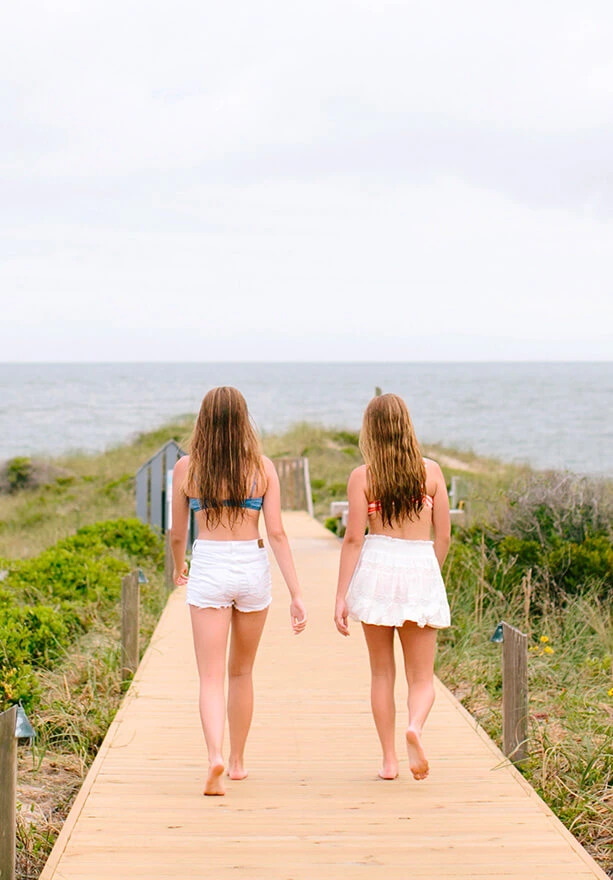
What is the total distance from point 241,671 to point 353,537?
0.79 metres

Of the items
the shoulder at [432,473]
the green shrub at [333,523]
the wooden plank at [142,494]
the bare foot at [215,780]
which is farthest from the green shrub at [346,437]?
the bare foot at [215,780]

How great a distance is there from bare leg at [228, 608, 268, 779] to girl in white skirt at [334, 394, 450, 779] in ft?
1.30

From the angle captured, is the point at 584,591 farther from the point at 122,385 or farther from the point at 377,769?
the point at 122,385

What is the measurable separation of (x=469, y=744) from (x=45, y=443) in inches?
2069

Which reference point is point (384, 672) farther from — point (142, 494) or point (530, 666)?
point (142, 494)

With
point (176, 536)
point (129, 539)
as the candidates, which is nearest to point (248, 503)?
point (176, 536)

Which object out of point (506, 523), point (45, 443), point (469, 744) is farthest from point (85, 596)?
point (45, 443)

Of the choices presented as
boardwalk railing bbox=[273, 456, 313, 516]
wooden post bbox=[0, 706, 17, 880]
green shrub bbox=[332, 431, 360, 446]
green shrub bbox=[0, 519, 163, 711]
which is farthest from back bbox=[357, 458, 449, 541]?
green shrub bbox=[332, 431, 360, 446]

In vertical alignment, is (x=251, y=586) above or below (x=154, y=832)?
above

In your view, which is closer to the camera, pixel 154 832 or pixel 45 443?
pixel 154 832

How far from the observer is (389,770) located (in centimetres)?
461

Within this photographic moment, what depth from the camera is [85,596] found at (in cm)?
971

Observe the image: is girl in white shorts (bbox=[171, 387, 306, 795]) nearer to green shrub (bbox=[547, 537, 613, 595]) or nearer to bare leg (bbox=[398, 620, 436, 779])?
bare leg (bbox=[398, 620, 436, 779])

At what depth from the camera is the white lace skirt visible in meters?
4.32
